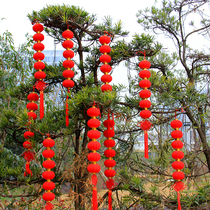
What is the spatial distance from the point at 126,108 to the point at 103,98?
41 cm

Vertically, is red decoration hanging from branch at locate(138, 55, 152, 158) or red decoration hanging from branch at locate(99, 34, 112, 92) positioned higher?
red decoration hanging from branch at locate(99, 34, 112, 92)

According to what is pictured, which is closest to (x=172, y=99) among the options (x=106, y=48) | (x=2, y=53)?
(x=106, y=48)

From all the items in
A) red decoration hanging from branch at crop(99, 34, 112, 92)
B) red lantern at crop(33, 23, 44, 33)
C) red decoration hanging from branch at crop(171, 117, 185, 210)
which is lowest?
red decoration hanging from branch at crop(171, 117, 185, 210)

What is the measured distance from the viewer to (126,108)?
1.80m

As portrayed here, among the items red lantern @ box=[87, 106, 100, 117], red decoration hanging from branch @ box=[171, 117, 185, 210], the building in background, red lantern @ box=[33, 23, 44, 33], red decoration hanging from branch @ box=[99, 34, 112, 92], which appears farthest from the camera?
the building in background

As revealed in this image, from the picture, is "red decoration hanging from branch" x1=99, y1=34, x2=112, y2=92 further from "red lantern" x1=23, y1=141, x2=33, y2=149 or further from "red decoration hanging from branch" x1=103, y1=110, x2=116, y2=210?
"red lantern" x1=23, y1=141, x2=33, y2=149

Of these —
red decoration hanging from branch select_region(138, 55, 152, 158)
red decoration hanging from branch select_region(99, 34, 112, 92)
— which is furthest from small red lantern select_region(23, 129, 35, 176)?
red decoration hanging from branch select_region(138, 55, 152, 158)

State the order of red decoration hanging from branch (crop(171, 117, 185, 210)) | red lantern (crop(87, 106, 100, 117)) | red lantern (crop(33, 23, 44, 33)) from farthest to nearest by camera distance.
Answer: red lantern (crop(33, 23, 44, 33)) → red decoration hanging from branch (crop(171, 117, 185, 210)) → red lantern (crop(87, 106, 100, 117))

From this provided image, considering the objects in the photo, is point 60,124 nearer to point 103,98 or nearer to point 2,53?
point 103,98

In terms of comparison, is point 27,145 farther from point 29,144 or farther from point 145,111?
point 145,111

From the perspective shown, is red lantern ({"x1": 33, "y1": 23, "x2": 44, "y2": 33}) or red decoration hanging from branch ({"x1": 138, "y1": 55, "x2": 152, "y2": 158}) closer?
red decoration hanging from branch ({"x1": 138, "y1": 55, "x2": 152, "y2": 158})

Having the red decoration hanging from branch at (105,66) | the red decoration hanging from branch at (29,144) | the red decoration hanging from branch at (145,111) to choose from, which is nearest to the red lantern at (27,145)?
the red decoration hanging from branch at (29,144)

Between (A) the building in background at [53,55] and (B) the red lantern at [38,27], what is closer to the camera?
(B) the red lantern at [38,27]

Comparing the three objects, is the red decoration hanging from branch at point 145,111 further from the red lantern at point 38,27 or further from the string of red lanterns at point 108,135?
the red lantern at point 38,27
